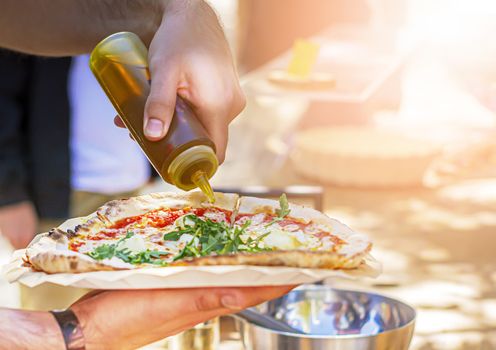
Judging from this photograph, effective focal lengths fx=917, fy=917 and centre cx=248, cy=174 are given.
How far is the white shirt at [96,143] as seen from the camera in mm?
3896

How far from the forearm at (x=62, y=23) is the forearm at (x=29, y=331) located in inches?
32.8

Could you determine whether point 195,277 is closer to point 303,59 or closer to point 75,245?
point 75,245

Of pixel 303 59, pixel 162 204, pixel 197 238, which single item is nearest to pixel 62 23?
pixel 162 204

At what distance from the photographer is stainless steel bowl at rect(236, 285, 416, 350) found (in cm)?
204

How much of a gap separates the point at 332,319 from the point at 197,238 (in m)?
0.51

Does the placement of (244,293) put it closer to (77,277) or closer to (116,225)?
(77,277)

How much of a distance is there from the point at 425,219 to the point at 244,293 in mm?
3288

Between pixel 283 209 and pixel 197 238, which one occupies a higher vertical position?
pixel 283 209

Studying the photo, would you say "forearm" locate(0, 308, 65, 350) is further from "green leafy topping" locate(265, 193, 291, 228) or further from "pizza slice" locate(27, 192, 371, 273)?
"green leafy topping" locate(265, 193, 291, 228)

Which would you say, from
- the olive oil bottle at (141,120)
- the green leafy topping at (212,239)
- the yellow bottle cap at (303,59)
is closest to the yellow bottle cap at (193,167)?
the olive oil bottle at (141,120)

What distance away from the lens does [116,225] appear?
2.15 m

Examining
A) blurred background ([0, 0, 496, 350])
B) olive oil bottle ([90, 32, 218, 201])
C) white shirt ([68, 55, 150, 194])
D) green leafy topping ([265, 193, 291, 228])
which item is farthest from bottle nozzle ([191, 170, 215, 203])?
white shirt ([68, 55, 150, 194])

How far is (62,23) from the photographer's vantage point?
2.60 m

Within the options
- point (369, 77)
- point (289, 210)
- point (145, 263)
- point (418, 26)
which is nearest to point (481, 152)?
point (369, 77)
